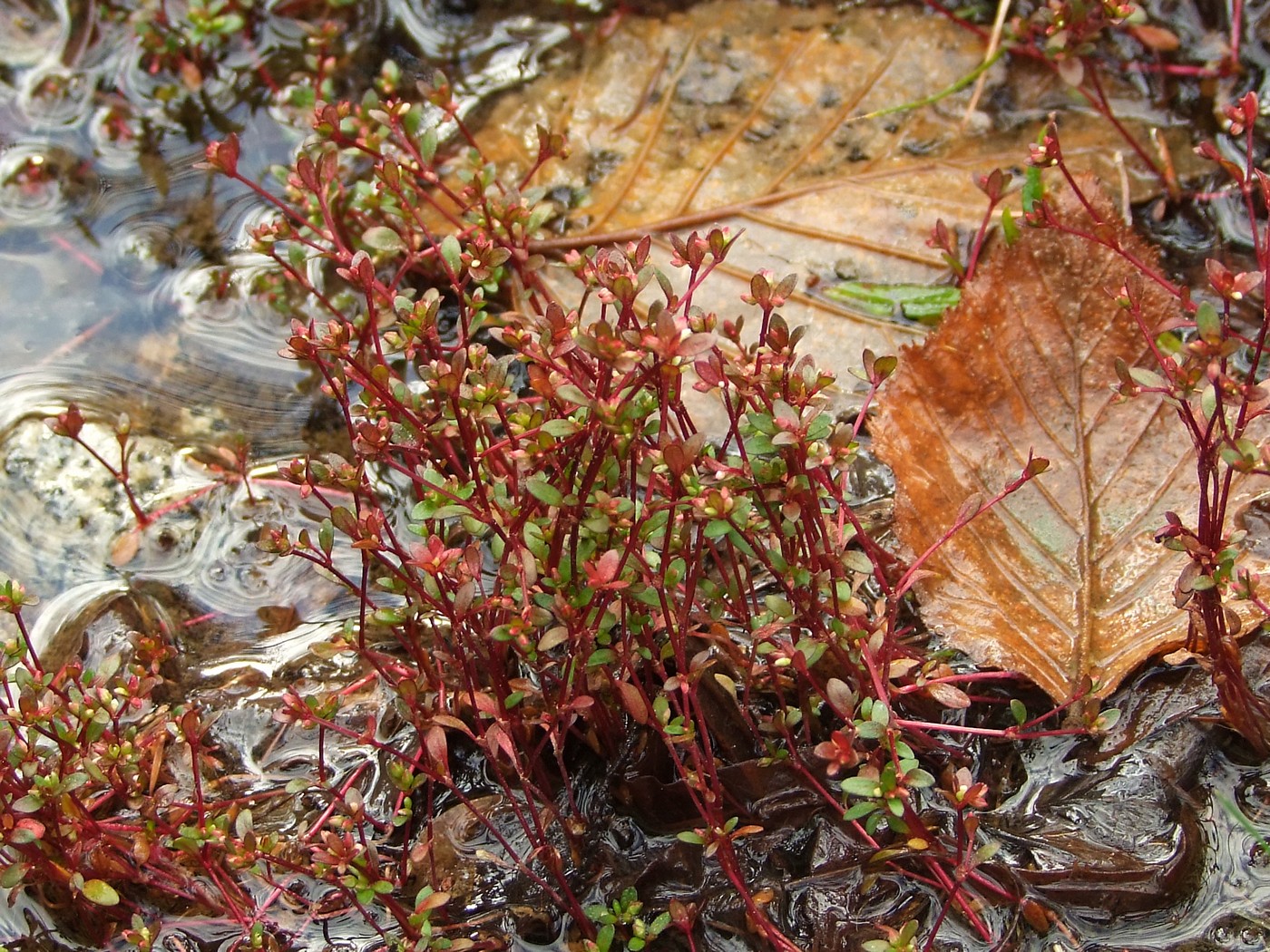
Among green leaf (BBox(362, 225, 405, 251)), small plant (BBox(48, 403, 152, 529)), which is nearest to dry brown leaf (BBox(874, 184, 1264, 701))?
green leaf (BBox(362, 225, 405, 251))

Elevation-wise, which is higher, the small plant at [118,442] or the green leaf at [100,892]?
the small plant at [118,442]

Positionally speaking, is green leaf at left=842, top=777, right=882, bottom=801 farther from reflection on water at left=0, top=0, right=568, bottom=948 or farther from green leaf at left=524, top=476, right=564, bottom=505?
reflection on water at left=0, top=0, right=568, bottom=948

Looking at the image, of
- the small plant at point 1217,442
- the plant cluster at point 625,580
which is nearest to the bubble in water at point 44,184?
the plant cluster at point 625,580

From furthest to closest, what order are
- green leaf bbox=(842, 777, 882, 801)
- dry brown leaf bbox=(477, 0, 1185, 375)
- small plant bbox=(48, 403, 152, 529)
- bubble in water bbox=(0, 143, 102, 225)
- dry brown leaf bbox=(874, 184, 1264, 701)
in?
bubble in water bbox=(0, 143, 102, 225), dry brown leaf bbox=(477, 0, 1185, 375), small plant bbox=(48, 403, 152, 529), dry brown leaf bbox=(874, 184, 1264, 701), green leaf bbox=(842, 777, 882, 801)

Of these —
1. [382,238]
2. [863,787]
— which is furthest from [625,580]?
[382,238]

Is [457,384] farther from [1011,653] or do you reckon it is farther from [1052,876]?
[1052,876]

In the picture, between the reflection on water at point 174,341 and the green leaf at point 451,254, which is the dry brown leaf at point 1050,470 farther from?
the reflection on water at point 174,341
